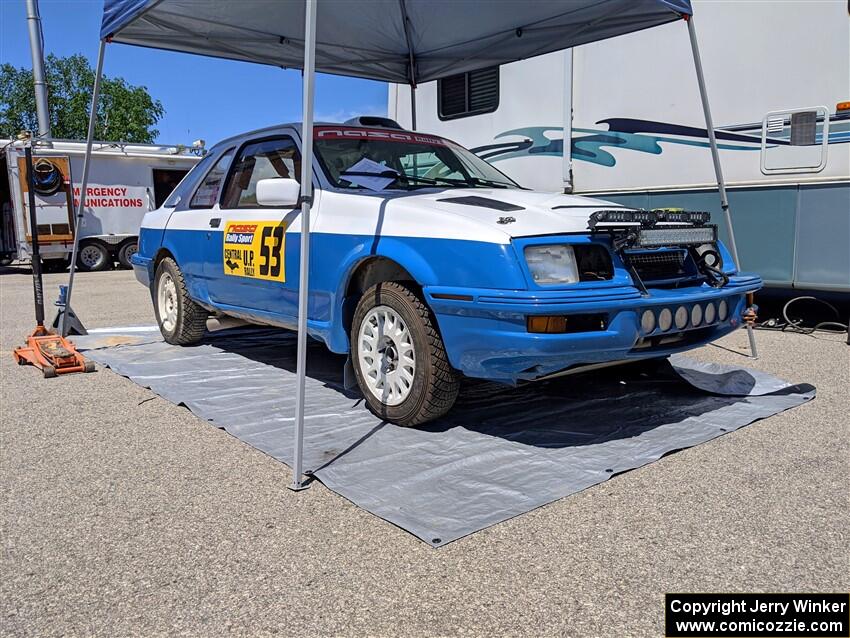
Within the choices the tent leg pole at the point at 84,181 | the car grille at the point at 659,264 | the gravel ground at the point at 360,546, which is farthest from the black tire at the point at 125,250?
the car grille at the point at 659,264

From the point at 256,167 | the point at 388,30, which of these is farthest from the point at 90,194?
the point at 256,167

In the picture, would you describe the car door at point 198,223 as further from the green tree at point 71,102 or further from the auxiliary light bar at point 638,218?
the green tree at point 71,102

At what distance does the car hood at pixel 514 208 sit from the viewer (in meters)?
3.30

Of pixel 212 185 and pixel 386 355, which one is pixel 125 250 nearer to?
pixel 212 185

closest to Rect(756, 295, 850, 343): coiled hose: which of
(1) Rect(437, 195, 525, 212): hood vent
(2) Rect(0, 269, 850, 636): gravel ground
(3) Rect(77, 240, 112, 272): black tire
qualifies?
(2) Rect(0, 269, 850, 636): gravel ground

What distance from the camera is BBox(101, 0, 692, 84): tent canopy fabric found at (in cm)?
553

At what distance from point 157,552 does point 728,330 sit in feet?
10.00

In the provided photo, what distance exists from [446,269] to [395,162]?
4.98ft

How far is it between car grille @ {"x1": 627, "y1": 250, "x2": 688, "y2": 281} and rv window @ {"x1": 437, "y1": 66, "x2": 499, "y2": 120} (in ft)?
15.7

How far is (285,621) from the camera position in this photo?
6.99ft

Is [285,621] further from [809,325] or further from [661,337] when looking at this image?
[809,325]

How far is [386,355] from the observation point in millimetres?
3818

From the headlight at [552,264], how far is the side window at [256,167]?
1904mm

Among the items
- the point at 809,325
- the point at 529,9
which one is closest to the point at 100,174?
the point at 529,9
